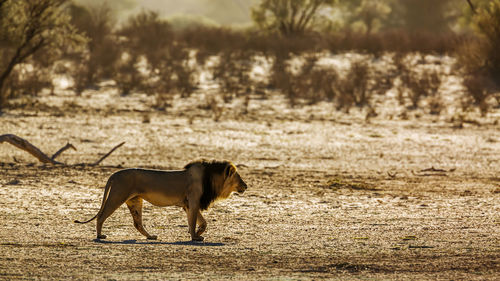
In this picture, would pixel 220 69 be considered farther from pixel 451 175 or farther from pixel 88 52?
pixel 451 175

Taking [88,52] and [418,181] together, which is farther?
[88,52]

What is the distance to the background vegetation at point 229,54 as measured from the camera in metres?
25.6

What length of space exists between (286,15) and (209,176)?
1278 inches

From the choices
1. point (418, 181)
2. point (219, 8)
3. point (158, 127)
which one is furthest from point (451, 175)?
point (219, 8)

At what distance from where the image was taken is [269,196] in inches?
558

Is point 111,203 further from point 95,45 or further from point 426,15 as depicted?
point 426,15

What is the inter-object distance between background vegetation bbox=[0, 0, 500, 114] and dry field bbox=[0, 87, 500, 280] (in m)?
1.49

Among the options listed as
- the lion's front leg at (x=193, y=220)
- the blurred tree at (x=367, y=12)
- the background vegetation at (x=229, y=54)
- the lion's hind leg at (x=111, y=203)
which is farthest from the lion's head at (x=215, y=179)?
the blurred tree at (x=367, y=12)

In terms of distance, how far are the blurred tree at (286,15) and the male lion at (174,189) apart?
3096 cm

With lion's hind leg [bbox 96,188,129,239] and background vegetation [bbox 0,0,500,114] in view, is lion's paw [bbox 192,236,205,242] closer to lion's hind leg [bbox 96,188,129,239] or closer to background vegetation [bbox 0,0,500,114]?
lion's hind leg [bbox 96,188,129,239]

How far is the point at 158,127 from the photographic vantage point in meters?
23.1

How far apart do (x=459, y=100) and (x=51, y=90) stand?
42.0 feet

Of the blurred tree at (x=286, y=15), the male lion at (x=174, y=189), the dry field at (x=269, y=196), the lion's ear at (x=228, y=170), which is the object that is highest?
the blurred tree at (x=286, y=15)

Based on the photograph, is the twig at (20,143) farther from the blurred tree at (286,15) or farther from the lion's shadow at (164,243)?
the blurred tree at (286,15)
